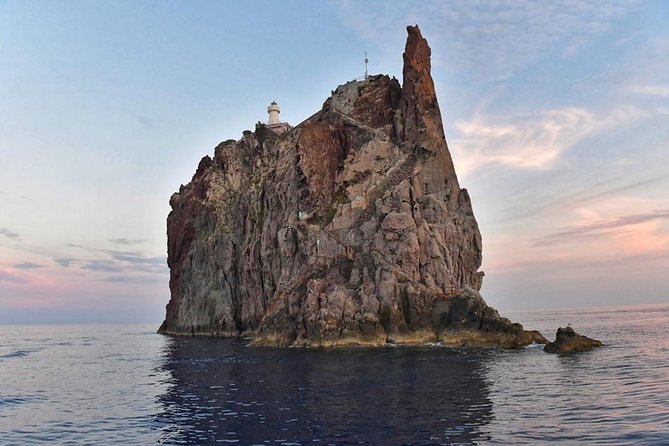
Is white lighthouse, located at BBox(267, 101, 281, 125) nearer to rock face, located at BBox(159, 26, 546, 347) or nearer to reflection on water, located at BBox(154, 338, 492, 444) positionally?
rock face, located at BBox(159, 26, 546, 347)

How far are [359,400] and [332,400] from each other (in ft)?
5.35

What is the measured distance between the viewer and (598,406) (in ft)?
87.9

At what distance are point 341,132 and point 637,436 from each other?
7064cm

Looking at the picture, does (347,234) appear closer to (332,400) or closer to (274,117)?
(332,400)

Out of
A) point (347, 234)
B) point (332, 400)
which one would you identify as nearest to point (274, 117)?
point (347, 234)

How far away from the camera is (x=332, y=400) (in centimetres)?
3173

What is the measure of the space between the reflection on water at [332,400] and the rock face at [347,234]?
10272 millimetres

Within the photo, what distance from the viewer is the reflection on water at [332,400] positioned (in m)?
23.7

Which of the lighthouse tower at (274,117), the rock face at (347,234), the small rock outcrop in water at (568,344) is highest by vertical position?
the lighthouse tower at (274,117)

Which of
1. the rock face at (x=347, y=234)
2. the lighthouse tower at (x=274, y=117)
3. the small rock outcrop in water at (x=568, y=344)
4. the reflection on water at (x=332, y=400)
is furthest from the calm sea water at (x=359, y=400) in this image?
the lighthouse tower at (x=274, y=117)

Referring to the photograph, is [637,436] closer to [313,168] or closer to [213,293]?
[313,168]

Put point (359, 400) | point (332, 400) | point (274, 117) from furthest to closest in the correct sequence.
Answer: point (274, 117) < point (332, 400) < point (359, 400)

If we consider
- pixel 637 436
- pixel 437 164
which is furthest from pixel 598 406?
pixel 437 164

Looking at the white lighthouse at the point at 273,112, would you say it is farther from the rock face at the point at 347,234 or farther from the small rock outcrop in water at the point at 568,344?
the small rock outcrop in water at the point at 568,344
